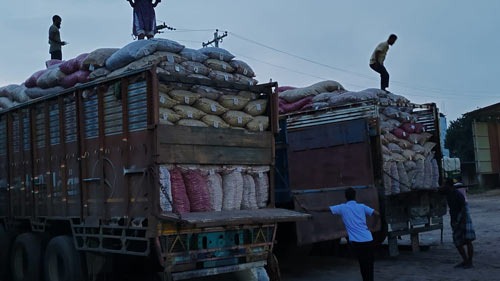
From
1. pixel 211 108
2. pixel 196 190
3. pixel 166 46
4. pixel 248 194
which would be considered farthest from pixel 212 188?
pixel 166 46

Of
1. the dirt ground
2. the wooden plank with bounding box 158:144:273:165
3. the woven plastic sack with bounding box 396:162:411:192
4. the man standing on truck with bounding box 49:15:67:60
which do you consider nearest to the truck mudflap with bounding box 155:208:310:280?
the wooden plank with bounding box 158:144:273:165

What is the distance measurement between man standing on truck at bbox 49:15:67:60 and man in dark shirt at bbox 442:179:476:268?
24.0ft

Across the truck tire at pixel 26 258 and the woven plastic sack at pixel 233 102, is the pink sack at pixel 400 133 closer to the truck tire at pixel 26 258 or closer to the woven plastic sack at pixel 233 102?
the woven plastic sack at pixel 233 102

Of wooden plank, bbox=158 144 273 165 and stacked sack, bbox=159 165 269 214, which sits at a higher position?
wooden plank, bbox=158 144 273 165

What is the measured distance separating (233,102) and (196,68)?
582 mm

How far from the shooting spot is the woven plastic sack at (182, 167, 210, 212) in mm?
6262

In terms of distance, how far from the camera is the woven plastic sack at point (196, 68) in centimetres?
689

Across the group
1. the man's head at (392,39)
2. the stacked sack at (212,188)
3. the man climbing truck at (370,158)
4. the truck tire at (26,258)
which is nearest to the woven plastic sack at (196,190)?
the stacked sack at (212,188)

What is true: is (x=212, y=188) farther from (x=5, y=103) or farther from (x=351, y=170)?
(x=5, y=103)

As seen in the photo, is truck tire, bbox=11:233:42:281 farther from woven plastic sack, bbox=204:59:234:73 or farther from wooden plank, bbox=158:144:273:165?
woven plastic sack, bbox=204:59:234:73

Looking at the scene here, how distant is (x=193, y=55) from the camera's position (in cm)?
713

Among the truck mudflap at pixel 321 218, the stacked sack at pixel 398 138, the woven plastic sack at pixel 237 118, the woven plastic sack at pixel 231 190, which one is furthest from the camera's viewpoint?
the stacked sack at pixel 398 138

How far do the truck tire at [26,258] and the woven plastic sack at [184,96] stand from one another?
3.16 m

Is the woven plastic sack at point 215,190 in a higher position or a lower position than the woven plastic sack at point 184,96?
lower
